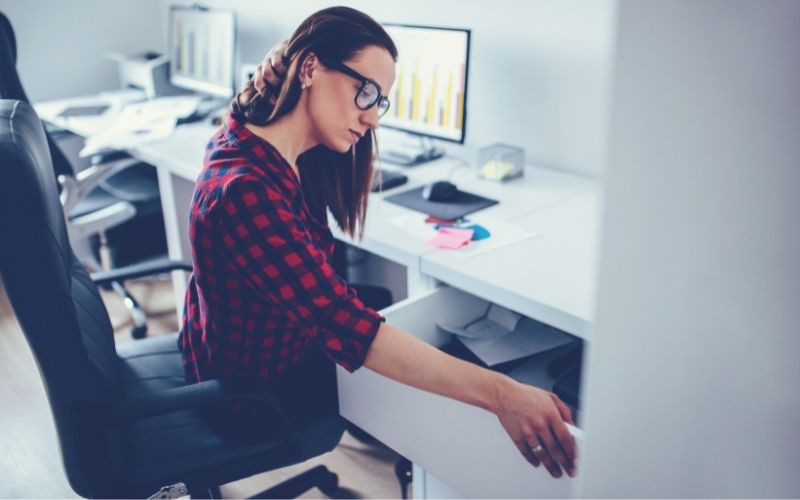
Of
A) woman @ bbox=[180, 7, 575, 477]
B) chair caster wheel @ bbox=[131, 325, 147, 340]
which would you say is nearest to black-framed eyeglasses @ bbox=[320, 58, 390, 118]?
woman @ bbox=[180, 7, 575, 477]

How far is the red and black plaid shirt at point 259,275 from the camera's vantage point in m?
0.97

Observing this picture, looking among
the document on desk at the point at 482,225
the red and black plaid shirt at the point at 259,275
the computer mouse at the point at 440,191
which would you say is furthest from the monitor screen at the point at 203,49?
the red and black plaid shirt at the point at 259,275

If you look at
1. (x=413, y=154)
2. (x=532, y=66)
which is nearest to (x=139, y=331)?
(x=413, y=154)

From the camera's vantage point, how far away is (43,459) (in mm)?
1943

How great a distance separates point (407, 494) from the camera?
1752mm

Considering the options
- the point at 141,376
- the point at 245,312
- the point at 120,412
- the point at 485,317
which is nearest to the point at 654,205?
the point at 245,312

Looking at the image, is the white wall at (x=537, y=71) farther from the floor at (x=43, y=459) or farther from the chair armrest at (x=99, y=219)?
the chair armrest at (x=99, y=219)

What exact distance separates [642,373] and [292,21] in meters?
2.39

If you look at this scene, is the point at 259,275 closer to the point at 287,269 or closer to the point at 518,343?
the point at 287,269

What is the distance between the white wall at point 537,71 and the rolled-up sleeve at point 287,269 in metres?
1.00

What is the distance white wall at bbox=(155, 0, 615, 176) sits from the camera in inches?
70.1

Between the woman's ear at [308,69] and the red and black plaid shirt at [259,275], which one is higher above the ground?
the woman's ear at [308,69]

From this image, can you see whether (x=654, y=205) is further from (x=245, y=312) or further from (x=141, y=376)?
(x=141, y=376)

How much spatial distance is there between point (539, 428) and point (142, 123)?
7.08ft
